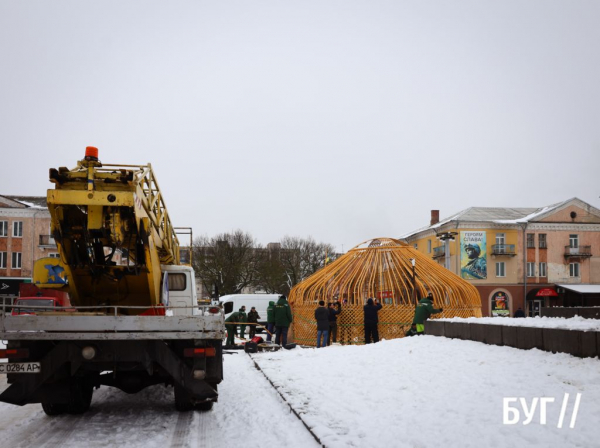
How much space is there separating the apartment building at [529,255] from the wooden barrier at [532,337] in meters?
35.7

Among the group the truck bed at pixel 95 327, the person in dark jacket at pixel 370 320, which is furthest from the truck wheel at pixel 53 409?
the person in dark jacket at pixel 370 320

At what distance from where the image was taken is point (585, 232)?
161 ft

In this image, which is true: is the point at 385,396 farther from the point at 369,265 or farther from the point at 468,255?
the point at 468,255

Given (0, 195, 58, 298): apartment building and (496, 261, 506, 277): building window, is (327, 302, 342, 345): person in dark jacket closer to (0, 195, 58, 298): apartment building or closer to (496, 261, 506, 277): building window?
(496, 261, 506, 277): building window

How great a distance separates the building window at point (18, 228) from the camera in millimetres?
46156

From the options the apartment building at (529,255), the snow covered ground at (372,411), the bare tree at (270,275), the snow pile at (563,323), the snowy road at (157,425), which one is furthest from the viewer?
the bare tree at (270,275)

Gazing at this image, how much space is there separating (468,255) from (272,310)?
3059cm

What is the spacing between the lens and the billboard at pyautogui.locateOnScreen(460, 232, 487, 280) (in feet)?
153

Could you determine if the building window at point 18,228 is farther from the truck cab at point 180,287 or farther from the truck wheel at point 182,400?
the truck wheel at point 182,400

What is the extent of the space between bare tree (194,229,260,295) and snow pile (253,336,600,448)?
39.0 m

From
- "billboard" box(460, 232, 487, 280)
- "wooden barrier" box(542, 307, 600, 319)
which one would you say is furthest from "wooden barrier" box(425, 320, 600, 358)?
"billboard" box(460, 232, 487, 280)

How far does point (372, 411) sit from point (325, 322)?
36.1ft

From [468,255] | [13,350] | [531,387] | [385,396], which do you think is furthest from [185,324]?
[468,255]

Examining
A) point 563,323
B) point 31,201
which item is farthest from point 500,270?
point 563,323
